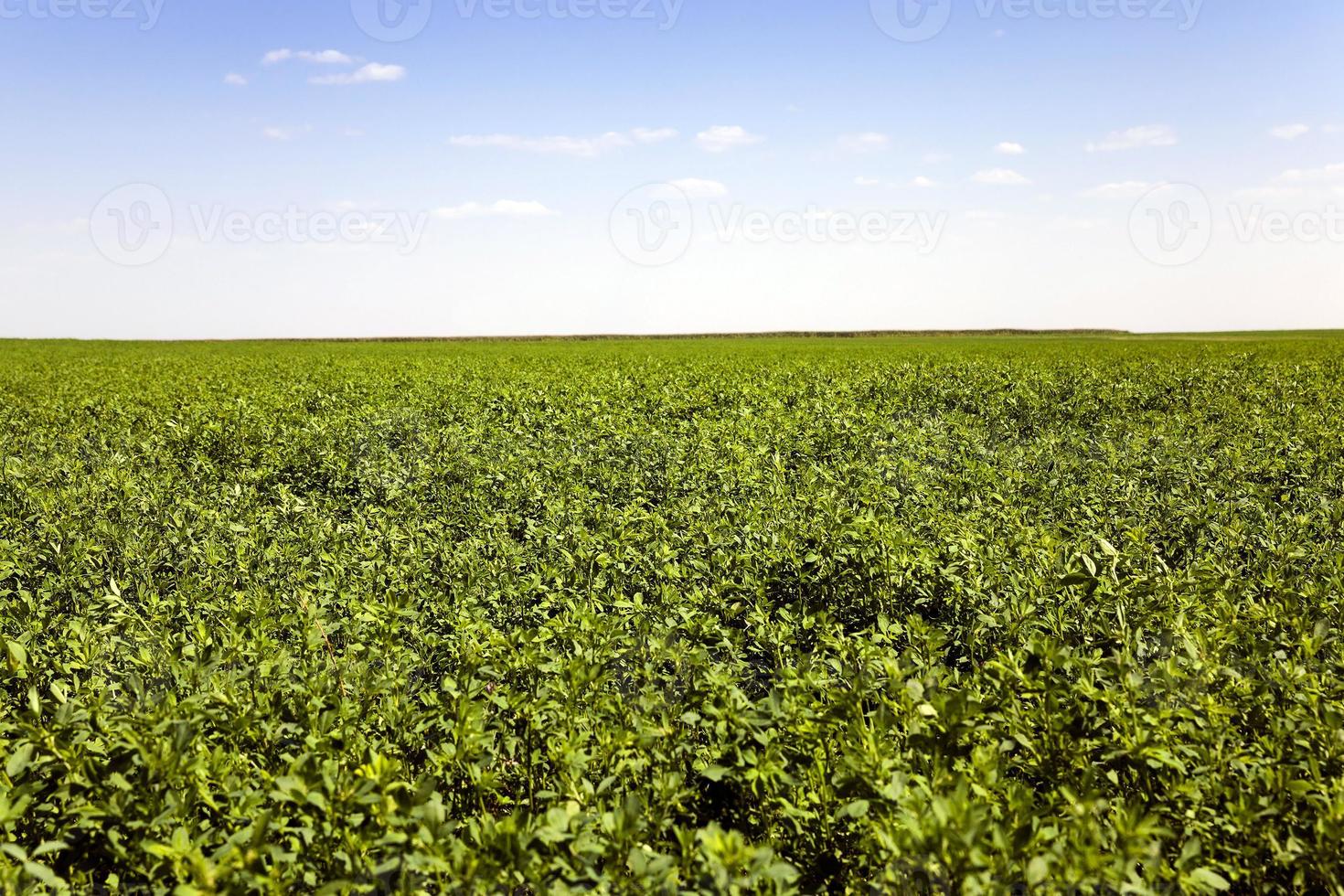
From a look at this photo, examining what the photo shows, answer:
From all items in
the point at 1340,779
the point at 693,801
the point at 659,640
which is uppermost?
the point at 659,640

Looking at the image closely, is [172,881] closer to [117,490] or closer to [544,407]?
[117,490]

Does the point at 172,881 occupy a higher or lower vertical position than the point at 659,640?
lower

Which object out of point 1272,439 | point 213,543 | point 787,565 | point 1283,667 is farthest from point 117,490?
point 1272,439

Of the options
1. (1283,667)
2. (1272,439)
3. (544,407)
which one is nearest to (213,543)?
(1283,667)

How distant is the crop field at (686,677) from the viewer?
7.63 feet

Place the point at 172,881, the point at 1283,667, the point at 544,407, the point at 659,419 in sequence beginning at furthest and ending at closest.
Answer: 1. the point at 544,407
2. the point at 659,419
3. the point at 1283,667
4. the point at 172,881

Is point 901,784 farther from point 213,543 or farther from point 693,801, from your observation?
point 213,543

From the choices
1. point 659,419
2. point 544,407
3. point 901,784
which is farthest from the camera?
point 544,407

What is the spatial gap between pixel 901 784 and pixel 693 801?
109 centimetres

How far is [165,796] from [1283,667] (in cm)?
421

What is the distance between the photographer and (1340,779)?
256 centimetres

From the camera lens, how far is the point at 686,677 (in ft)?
10.9

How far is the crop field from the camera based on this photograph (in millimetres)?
2326

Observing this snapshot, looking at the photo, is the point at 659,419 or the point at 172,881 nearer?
the point at 172,881
